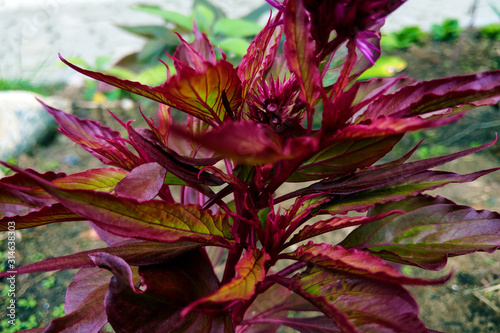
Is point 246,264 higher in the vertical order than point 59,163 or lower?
higher

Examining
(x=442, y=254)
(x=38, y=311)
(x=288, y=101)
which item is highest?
(x=288, y=101)

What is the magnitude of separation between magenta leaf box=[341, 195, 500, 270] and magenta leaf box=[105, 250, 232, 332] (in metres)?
0.25

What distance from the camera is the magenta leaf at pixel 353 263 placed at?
0.42m

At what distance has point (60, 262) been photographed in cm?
50

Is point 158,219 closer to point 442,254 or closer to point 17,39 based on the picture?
point 442,254

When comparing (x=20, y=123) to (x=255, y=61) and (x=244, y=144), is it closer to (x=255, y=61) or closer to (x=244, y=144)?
(x=255, y=61)

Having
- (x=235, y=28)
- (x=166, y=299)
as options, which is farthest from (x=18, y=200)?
(x=235, y=28)

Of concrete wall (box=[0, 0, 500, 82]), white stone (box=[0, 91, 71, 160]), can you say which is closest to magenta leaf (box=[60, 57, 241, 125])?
white stone (box=[0, 91, 71, 160])

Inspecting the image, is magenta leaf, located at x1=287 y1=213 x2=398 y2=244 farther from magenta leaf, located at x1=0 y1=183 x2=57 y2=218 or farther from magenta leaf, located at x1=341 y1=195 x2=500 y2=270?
magenta leaf, located at x1=0 y1=183 x2=57 y2=218

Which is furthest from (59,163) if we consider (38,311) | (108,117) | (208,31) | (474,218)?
(474,218)

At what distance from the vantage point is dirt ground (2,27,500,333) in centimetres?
115

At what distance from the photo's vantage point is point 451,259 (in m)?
1.32

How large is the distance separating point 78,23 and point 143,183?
10.2 feet

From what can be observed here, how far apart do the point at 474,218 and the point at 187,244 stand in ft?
1.40
